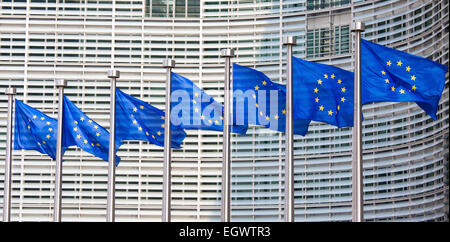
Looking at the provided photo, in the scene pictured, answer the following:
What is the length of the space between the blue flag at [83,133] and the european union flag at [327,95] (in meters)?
12.7

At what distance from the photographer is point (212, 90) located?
314 feet

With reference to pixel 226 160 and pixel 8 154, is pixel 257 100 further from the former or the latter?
pixel 8 154

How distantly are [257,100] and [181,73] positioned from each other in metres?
47.8

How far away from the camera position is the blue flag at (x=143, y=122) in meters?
53.9

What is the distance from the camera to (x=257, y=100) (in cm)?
4844

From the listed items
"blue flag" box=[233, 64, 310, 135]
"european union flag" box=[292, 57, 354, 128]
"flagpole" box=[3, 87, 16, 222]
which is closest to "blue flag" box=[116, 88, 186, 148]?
"blue flag" box=[233, 64, 310, 135]

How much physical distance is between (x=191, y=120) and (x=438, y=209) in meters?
31.6

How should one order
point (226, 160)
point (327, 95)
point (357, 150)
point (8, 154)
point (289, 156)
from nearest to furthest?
1. point (357, 150)
2. point (289, 156)
3. point (327, 95)
4. point (226, 160)
5. point (8, 154)

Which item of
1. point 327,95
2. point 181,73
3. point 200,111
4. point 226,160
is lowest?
point 226,160

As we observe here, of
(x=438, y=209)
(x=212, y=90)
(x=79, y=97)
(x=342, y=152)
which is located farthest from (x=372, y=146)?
(x=79, y=97)

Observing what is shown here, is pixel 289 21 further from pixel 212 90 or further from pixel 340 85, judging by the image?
pixel 340 85

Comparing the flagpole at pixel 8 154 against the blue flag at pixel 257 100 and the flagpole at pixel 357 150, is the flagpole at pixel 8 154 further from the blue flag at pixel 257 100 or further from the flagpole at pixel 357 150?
the flagpole at pixel 357 150

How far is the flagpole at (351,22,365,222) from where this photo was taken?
43938 millimetres

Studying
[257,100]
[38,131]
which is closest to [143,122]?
[257,100]
